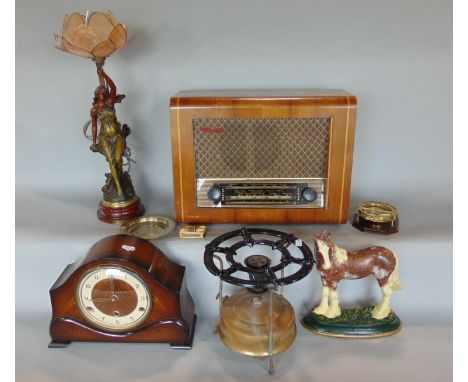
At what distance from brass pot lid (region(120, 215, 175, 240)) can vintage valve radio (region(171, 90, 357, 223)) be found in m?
0.05

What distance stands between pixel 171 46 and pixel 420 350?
1219 millimetres

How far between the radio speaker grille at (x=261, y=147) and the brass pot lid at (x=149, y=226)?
0.19m

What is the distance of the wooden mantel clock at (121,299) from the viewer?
1.14 m

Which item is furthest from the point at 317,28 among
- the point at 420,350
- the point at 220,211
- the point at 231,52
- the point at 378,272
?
the point at 420,350

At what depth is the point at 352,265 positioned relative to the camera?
3.90ft

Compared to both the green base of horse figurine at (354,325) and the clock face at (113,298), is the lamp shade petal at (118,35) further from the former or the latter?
the green base of horse figurine at (354,325)

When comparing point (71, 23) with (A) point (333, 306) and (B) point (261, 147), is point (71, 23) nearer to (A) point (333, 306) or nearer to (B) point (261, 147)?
(B) point (261, 147)

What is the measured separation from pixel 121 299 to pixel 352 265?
620 mm

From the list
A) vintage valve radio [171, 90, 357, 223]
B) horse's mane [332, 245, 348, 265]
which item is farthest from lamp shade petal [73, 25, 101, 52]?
horse's mane [332, 245, 348, 265]

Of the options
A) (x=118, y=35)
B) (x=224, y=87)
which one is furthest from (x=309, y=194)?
(x=118, y=35)

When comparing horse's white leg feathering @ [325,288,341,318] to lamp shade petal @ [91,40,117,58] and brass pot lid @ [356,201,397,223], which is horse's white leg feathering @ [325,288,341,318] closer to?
brass pot lid @ [356,201,397,223]

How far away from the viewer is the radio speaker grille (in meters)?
1.29

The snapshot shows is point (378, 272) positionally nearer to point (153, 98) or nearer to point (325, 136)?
point (325, 136)

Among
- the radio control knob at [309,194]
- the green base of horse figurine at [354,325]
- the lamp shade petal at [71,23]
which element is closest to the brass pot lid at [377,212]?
the radio control knob at [309,194]
